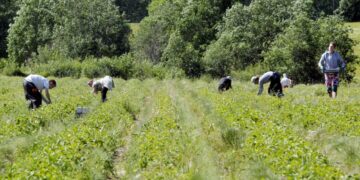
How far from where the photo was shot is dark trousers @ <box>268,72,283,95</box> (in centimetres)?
1603

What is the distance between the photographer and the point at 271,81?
53.3 ft

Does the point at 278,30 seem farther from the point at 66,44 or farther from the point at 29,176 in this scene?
the point at 29,176

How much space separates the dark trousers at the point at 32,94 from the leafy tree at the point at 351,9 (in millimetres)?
67256

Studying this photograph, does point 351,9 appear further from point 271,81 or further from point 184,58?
point 271,81

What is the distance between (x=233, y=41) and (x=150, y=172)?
33791mm

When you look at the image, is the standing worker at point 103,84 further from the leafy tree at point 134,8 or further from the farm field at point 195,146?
the leafy tree at point 134,8

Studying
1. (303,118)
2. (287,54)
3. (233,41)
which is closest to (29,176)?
(303,118)

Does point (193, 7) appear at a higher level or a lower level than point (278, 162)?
lower

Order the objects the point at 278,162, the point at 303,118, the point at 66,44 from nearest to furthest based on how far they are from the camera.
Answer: the point at 278,162, the point at 303,118, the point at 66,44

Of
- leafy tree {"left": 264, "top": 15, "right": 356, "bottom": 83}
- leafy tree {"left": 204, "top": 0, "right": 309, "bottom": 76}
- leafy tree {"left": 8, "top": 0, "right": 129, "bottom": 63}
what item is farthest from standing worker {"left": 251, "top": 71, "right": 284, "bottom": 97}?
leafy tree {"left": 8, "top": 0, "right": 129, "bottom": 63}

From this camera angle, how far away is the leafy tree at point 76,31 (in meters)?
51.5

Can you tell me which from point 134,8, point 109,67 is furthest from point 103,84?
point 134,8

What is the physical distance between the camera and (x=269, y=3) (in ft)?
133

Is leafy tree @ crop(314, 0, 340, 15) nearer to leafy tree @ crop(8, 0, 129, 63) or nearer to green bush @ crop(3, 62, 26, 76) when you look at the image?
leafy tree @ crop(8, 0, 129, 63)
